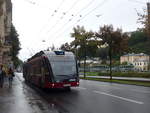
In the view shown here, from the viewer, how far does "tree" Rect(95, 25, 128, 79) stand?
34.7m

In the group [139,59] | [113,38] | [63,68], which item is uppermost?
[139,59]

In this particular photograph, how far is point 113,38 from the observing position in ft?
114

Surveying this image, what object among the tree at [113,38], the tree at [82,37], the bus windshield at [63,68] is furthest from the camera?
the tree at [82,37]

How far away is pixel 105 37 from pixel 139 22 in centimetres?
889

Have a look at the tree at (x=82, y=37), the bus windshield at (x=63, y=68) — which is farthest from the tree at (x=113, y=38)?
the bus windshield at (x=63, y=68)

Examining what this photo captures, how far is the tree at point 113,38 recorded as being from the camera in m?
34.7

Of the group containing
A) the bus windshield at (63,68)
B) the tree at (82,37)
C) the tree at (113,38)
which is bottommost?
the bus windshield at (63,68)

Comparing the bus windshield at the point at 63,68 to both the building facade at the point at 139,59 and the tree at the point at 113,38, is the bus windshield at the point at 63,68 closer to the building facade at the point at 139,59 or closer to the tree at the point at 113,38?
the tree at the point at 113,38

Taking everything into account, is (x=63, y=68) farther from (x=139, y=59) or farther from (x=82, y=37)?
(x=139, y=59)

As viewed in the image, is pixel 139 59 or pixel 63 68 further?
pixel 139 59

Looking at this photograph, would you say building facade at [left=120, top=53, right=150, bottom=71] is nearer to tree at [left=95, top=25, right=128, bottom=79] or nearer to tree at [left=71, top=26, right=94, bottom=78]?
tree at [left=71, top=26, right=94, bottom=78]

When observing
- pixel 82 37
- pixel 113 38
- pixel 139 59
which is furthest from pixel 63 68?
pixel 139 59

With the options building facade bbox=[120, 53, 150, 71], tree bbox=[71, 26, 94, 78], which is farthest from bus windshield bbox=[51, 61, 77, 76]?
building facade bbox=[120, 53, 150, 71]

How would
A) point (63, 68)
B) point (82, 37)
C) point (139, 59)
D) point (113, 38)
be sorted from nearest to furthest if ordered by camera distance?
1. point (63, 68)
2. point (113, 38)
3. point (82, 37)
4. point (139, 59)
